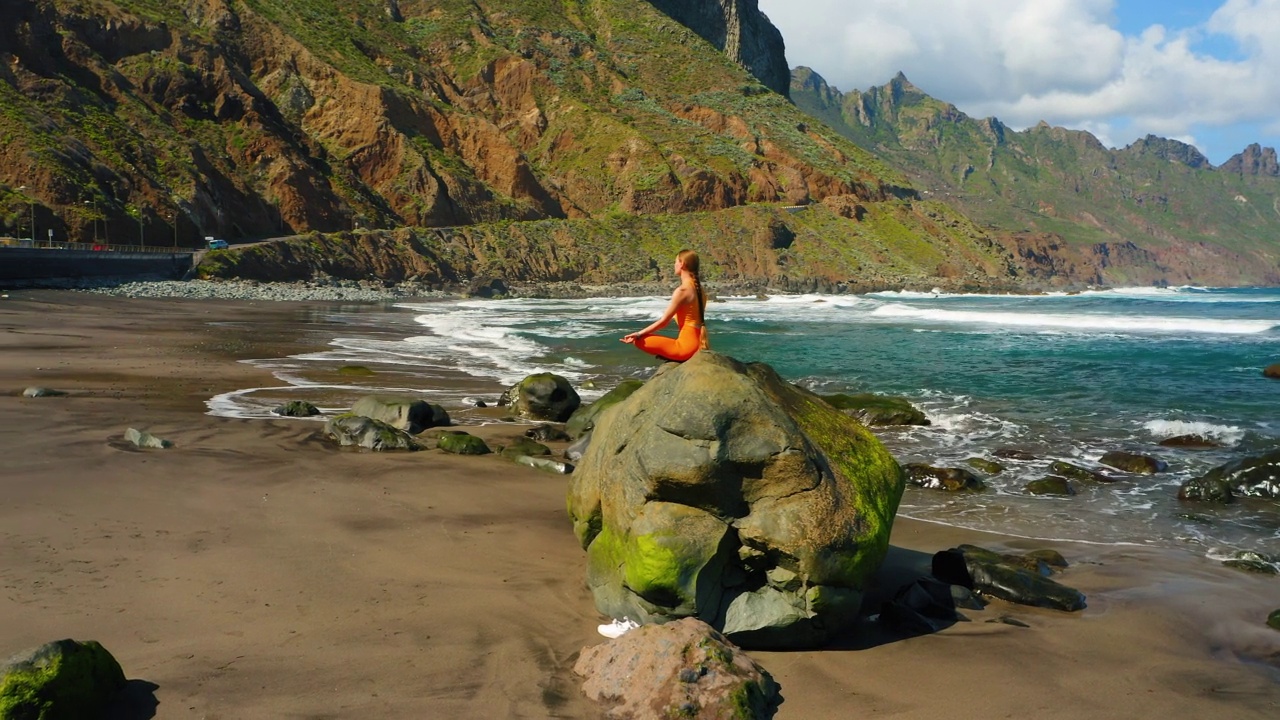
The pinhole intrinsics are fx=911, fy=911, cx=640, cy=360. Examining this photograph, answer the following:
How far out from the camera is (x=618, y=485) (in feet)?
21.0

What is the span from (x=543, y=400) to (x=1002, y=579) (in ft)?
30.4

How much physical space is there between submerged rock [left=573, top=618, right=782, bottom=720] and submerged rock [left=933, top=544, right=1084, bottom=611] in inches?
110

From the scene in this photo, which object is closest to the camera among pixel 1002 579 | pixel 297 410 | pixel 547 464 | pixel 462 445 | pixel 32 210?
pixel 1002 579

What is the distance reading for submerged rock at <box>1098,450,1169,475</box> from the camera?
12.6m

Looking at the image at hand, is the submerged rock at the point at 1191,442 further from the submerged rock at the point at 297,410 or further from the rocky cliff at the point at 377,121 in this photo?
the rocky cliff at the point at 377,121

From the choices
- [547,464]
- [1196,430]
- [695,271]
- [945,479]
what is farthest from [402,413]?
[1196,430]

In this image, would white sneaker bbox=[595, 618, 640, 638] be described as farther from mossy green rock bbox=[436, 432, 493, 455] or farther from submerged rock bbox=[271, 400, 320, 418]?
submerged rock bbox=[271, 400, 320, 418]

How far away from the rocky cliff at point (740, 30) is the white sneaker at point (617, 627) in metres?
152

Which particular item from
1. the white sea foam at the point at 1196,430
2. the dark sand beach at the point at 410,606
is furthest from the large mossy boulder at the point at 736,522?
Result: the white sea foam at the point at 1196,430

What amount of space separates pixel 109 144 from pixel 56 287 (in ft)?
→ 66.6

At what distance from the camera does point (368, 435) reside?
1143 centimetres

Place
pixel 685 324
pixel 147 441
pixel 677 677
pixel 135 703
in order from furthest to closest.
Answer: pixel 147 441 < pixel 685 324 < pixel 677 677 < pixel 135 703

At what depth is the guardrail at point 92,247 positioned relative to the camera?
41.7m

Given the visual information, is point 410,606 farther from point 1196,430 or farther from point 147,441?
point 1196,430
